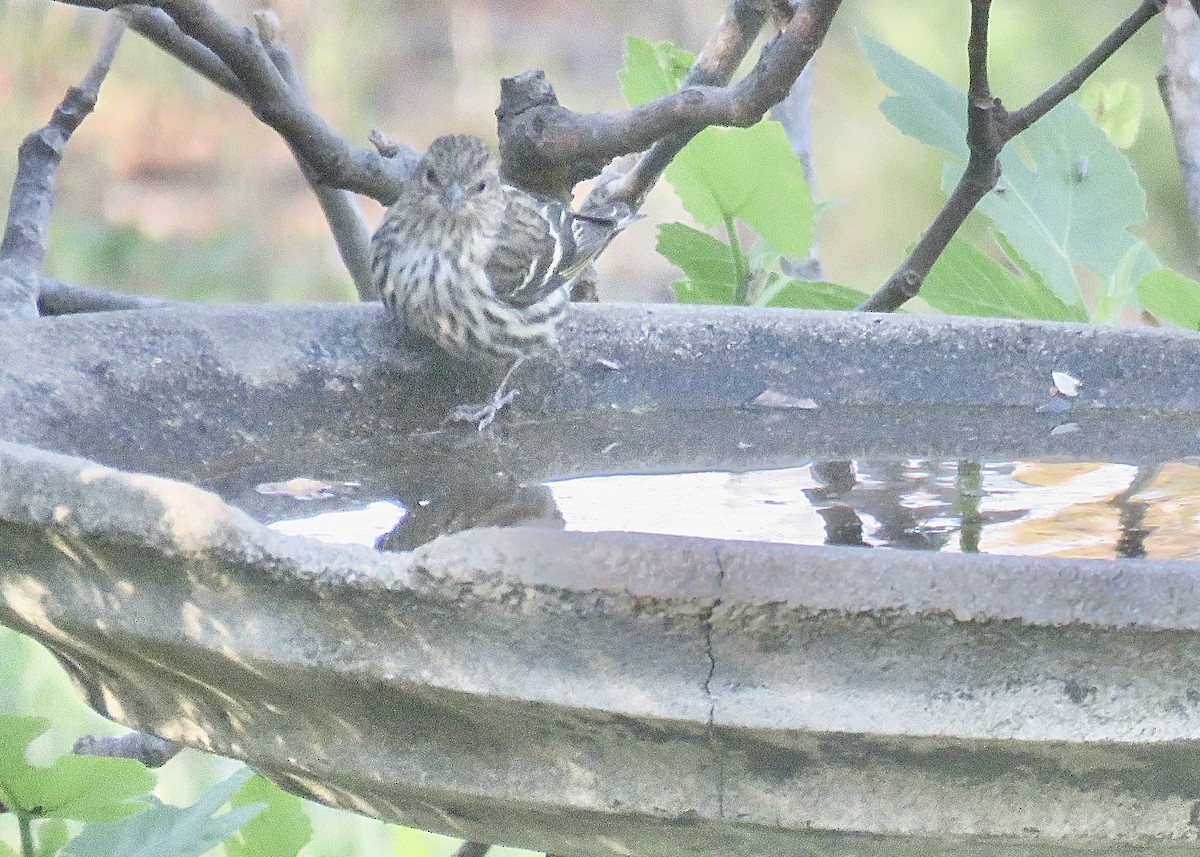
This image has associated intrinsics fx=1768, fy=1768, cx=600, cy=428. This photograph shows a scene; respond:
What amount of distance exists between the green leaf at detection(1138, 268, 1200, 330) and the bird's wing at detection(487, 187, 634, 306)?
25.7 inches

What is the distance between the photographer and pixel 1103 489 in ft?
4.63

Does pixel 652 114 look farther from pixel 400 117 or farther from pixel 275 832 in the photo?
pixel 400 117

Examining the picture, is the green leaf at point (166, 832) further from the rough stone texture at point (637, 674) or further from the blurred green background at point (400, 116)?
the blurred green background at point (400, 116)

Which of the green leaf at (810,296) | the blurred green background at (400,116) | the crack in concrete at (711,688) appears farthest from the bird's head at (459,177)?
the blurred green background at (400,116)

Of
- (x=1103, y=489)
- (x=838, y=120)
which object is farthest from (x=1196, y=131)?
(x=838, y=120)

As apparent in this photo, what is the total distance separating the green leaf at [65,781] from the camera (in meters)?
0.95

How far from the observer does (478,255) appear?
233 cm

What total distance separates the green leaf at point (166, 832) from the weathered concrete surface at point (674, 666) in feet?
0.20

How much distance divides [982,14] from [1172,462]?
45 centimetres

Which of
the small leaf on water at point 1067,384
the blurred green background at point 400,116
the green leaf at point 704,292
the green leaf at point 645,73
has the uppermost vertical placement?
the blurred green background at point 400,116

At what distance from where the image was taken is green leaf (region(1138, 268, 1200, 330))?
1.62 m

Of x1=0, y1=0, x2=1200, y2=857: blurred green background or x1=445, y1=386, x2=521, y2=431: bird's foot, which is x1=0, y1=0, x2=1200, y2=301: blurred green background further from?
x1=445, y1=386, x2=521, y2=431: bird's foot

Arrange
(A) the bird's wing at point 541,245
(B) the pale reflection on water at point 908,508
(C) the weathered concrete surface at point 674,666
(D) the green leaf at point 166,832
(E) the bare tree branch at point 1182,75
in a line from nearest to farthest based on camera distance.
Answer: (C) the weathered concrete surface at point 674,666, (D) the green leaf at point 166,832, (B) the pale reflection on water at point 908,508, (E) the bare tree branch at point 1182,75, (A) the bird's wing at point 541,245

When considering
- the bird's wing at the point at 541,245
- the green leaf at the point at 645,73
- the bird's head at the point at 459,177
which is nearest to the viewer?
the green leaf at the point at 645,73
